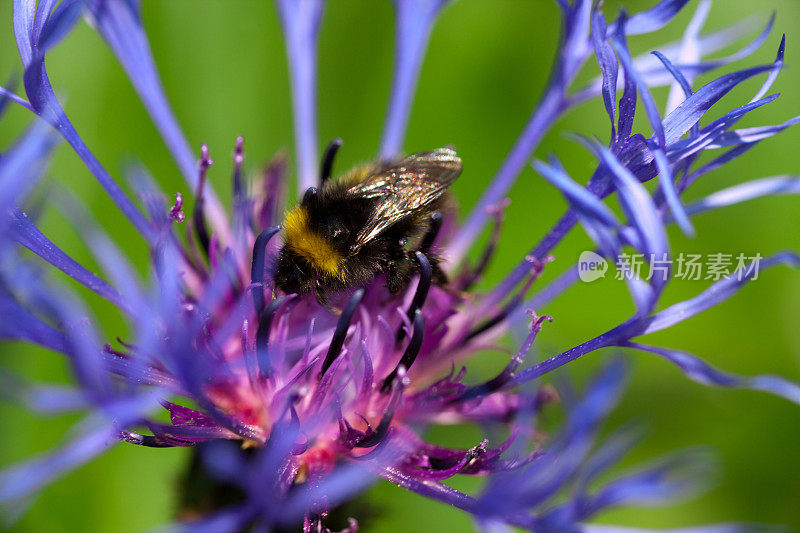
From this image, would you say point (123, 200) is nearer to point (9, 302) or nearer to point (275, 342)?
point (275, 342)

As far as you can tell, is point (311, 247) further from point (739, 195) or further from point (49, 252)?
point (739, 195)

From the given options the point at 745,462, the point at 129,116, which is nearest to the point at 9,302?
the point at 129,116

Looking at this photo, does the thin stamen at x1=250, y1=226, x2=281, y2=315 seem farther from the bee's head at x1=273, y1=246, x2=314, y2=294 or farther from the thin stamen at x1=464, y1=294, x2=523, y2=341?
the thin stamen at x1=464, y1=294, x2=523, y2=341

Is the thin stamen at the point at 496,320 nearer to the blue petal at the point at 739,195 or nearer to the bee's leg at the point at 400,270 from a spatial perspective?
the bee's leg at the point at 400,270

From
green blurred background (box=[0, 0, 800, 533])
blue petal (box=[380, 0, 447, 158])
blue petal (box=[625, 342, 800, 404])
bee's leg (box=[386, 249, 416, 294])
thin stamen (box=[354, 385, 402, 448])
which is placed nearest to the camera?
blue petal (box=[625, 342, 800, 404])

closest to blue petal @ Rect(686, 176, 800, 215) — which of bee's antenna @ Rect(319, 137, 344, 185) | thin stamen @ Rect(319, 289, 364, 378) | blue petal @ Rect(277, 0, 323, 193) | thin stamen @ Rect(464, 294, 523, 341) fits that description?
thin stamen @ Rect(464, 294, 523, 341)

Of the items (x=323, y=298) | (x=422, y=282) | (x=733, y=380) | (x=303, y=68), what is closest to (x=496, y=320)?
(x=422, y=282)
